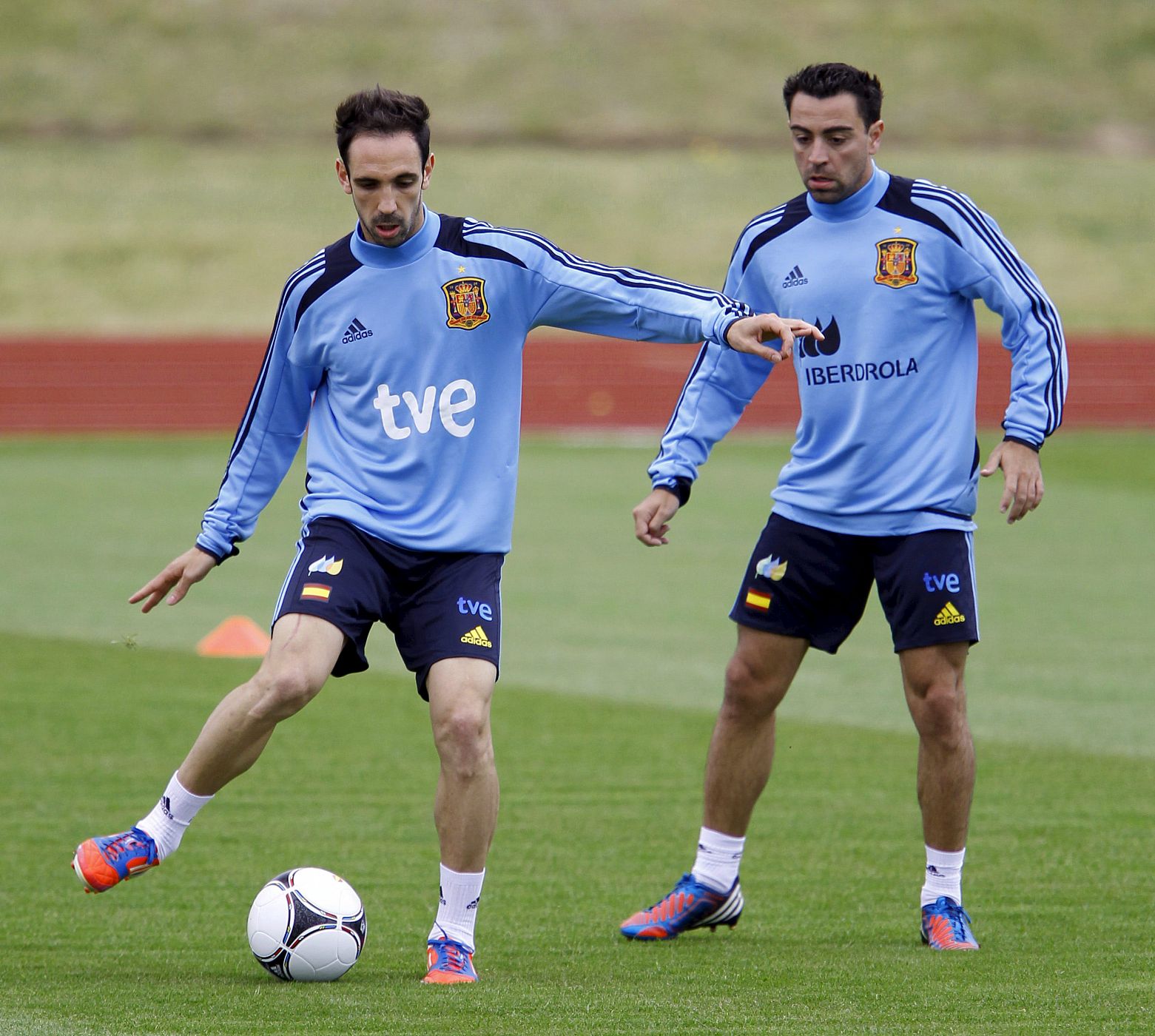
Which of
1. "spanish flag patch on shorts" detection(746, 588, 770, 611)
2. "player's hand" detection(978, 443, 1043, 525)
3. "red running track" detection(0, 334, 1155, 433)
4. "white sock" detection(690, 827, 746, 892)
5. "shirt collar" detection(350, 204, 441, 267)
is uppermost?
"red running track" detection(0, 334, 1155, 433)

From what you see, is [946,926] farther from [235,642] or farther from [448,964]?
[235,642]

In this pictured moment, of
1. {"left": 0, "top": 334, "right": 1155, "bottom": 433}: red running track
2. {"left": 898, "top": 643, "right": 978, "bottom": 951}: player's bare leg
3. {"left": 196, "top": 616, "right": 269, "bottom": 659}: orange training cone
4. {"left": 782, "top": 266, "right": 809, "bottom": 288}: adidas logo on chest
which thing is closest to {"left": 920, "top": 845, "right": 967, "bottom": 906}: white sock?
{"left": 898, "top": 643, "right": 978, "bottom": 951}: player's bare leg

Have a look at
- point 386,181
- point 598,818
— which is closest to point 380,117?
point 386,181

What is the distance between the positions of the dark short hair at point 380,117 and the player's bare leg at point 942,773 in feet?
6.49

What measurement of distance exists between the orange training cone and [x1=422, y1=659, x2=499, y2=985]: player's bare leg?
231 inches

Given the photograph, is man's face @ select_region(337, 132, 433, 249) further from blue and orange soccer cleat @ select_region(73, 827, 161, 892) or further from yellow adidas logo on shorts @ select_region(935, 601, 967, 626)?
yellow adidas logo on shorts @ select_region(935, 601, 967, 626)

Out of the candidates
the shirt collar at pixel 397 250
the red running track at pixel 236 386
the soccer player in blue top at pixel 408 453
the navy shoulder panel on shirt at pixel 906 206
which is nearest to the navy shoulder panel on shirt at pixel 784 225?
the navy shoulder panel on shirt at pixel 906 206

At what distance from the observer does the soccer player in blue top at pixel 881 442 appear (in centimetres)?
505

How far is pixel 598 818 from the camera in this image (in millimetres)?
6895

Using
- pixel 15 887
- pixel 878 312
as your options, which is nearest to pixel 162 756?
pixel 15 887

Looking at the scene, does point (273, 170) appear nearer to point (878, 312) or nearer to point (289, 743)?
point (289, 743)

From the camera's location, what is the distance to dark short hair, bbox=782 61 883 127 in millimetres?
4996

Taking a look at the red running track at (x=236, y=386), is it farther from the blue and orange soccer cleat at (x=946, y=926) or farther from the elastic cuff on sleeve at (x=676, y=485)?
the blue and orange soccer cleat at (x=946, y=926)

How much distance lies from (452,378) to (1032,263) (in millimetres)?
33384
